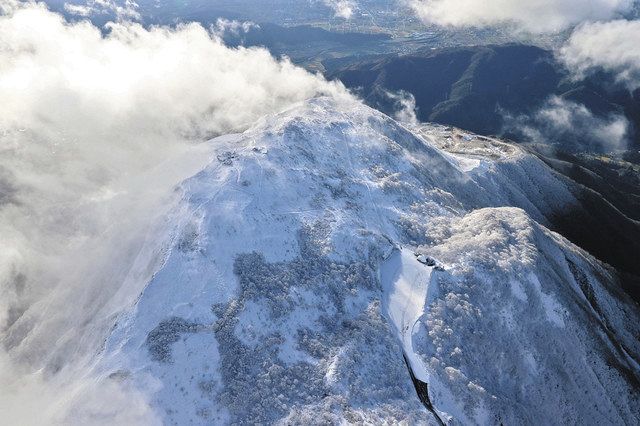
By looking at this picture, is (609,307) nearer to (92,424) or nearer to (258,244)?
(258,244)

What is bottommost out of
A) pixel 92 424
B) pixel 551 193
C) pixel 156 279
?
pixel 551 193

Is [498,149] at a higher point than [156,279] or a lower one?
lower

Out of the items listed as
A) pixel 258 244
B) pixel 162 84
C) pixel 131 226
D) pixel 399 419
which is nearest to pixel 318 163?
pixel 258 244

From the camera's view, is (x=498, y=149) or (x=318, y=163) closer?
(x=318, y=163)
